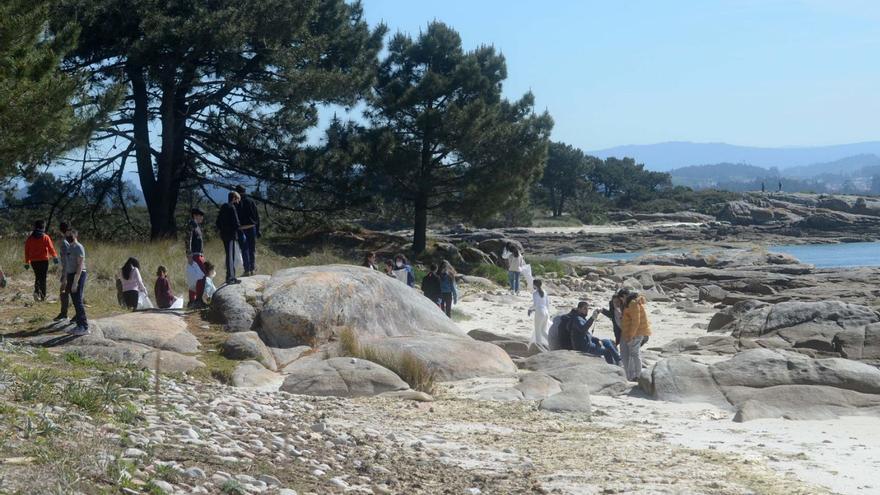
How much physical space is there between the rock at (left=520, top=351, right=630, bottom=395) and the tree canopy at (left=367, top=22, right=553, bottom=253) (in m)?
17.3

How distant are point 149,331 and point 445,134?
2135 centimetres

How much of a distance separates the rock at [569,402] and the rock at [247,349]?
12.1 ft

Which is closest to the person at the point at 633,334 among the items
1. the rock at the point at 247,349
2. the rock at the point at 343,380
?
the rock at the point at 343,380

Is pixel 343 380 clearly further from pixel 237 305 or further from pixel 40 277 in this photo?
pixel 40 277

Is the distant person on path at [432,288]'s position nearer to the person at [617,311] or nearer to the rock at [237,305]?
the person at [617,311]

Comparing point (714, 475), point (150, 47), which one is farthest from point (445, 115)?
point (714, 475)

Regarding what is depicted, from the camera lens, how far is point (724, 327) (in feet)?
68.6

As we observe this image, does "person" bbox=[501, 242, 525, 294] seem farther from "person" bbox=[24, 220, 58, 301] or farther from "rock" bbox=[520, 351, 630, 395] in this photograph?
"person" bbox=[24, 220, 58, 301]

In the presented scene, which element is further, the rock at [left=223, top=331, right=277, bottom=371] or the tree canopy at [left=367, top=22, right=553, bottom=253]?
the tree canopy at [left=367, top=22, right=553, bottom=253]

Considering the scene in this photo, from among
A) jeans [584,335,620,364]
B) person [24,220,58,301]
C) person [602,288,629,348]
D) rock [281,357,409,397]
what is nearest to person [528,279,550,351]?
jeans [584,335,620,364]

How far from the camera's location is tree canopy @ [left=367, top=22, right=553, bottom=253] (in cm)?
3288

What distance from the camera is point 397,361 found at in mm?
12766

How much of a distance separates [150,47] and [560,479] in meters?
17.3

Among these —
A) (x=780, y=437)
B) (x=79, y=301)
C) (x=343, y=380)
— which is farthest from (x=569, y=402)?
(x=79, y=301)
